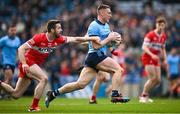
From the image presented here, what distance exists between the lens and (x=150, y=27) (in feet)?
109

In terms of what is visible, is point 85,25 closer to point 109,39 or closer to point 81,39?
point 109,39

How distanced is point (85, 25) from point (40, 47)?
1585 cm

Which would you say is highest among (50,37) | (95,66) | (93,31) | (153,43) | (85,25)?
(85,25)

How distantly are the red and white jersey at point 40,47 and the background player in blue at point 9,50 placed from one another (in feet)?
21.4

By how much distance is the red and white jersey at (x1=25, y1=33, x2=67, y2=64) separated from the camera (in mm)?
18156

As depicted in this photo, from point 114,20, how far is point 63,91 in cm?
1588

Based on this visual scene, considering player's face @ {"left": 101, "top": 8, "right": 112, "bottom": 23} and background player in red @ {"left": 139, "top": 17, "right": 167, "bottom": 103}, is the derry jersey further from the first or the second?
player's face @ {"left": 101, "top": 8, "right": 112, "bottom": 23}

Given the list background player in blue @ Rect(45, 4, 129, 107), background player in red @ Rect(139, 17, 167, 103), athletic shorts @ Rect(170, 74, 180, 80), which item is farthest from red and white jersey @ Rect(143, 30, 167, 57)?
athletic shorts @ Rect(170, 74, 180, 80)

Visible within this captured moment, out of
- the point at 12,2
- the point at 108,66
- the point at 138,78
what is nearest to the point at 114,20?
the point at 138,78

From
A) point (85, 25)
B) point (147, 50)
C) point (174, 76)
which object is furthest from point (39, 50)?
point (85, 25)

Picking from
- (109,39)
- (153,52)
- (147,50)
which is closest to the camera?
(109,39)

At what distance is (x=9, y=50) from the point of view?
2520cm

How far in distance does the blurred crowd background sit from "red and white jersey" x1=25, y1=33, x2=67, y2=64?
10.5 m

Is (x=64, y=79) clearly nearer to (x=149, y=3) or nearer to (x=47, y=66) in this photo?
(x=47, y=66)
